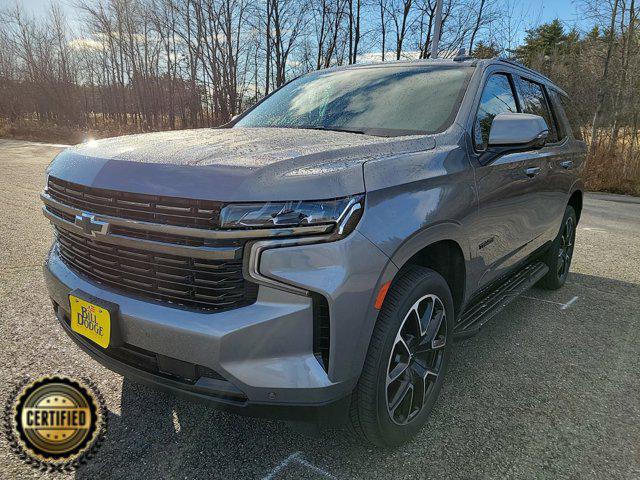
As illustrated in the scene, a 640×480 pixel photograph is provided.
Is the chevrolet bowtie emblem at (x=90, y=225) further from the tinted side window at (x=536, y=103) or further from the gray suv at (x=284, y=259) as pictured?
the tinted side window at (x=536, y=103)

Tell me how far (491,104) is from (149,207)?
221 cm

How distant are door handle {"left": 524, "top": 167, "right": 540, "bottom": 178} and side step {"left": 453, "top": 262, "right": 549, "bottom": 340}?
2.63 feet

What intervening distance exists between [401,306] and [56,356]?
7.12 ft

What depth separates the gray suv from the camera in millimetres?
1564

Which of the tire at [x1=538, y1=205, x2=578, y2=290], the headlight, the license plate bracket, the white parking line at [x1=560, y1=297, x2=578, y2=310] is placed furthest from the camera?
the tire at [x1=538, y1=205, x2=578, y2=290]

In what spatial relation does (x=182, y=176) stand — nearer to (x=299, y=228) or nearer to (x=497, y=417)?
(x=299, y=228)

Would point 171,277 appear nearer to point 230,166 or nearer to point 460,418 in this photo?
point 230,166

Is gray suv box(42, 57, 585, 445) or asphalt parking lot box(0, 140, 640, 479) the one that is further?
asphalt parking lot box(0, 140, 640, 479)

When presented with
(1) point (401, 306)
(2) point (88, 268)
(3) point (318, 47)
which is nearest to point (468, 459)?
(1) point (401, 306)

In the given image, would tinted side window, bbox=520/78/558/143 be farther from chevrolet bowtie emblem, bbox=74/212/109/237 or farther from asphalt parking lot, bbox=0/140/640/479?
chevrolet bowtie emblem, bbox=74/212/109/237

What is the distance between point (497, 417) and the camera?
2.37 meters

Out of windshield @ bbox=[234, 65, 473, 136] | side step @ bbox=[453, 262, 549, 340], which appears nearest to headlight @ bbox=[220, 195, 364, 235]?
windshield @ bbox=[234, 65, 473, 136]

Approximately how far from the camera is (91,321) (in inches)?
72.5

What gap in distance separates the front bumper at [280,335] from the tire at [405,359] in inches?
4.5
